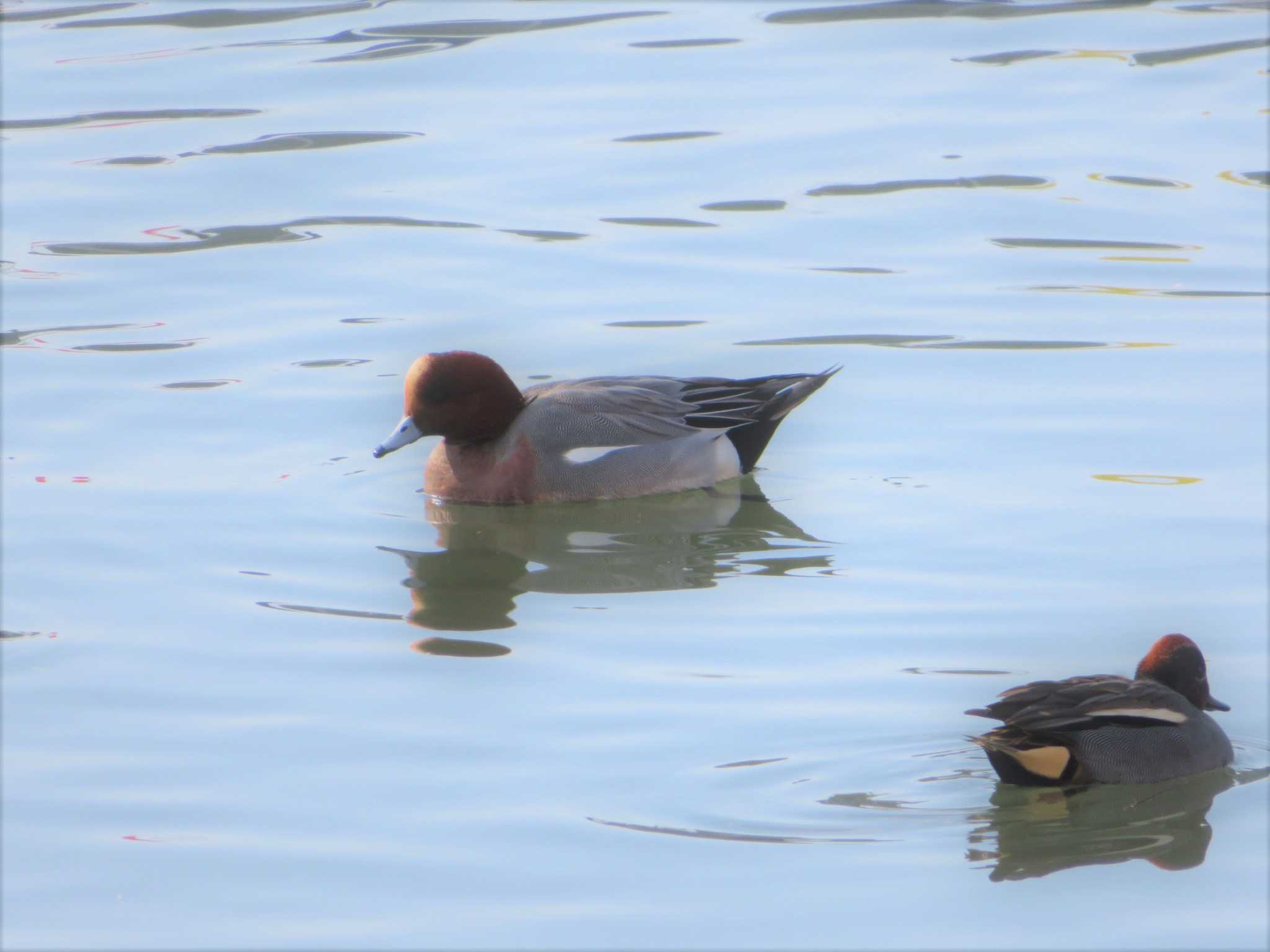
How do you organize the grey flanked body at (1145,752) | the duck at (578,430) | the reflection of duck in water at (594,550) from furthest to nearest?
the duck at (578,430) < the reflection of duck in water at (594,550) < the grey flanked body at (1145,752)

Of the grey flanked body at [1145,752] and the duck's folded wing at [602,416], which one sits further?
the duck's folded wing at [602,416]

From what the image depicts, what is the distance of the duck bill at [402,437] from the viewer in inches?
356

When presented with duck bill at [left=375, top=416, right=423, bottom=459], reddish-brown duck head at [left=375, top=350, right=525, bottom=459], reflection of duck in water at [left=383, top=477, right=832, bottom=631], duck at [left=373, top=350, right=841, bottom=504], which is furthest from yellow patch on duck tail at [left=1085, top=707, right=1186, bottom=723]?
duck bill at [left=375, top=416, right=423, bottom=459]

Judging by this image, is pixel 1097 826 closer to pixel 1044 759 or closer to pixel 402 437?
pixel 1044 759

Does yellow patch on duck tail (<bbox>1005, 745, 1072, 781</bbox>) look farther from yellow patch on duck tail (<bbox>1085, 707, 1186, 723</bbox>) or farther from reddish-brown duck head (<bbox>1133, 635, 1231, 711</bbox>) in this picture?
reddish-brown duck head (<bbox>1133, 635, 1231, 711</bbox>)

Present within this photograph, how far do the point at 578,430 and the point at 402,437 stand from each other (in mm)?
806

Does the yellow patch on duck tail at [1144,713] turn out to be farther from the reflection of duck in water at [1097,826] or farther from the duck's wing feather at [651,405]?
the duck's wing feather at [651,405]

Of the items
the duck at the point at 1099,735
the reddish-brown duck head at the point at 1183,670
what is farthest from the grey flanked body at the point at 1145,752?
the reddish-brown duck head at the point at 1183,670

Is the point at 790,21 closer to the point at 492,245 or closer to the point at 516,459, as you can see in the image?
the point at 492,245

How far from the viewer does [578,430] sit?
9.08 meters

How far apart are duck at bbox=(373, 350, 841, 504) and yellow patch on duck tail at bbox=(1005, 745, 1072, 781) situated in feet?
12.3

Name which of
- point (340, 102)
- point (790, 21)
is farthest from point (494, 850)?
point (790, 21)

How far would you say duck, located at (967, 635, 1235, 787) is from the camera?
5633 mm

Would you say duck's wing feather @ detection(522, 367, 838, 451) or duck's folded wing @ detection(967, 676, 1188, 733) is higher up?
duck's wing feather @ detection(522, 367, 838, 451)
